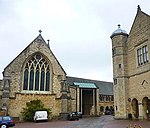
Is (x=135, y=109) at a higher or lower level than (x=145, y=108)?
lower

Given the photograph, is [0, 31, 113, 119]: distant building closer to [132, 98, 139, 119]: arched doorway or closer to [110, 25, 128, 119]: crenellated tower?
[110, 25, 128, 119]: crenellated tower

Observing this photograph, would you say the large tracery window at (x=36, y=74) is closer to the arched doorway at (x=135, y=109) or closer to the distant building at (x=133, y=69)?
the distant building at (x=133, y=69)

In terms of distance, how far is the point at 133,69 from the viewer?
31.5m

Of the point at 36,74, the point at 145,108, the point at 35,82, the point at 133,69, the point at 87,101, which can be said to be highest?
the point at 133,69

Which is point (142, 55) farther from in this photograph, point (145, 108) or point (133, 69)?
point (145, 108)

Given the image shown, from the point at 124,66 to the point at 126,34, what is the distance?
5.56m

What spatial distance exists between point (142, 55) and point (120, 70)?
4.72 meters

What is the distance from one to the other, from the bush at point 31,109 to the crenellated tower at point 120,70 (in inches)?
454

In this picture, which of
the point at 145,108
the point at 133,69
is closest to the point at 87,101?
the point at 133,69

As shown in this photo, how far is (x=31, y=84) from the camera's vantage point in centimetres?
3334

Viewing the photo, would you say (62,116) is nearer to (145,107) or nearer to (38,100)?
(38,100)

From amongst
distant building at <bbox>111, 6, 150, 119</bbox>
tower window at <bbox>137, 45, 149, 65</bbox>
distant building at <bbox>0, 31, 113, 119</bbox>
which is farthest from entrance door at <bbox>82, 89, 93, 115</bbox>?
tower window at <bbox>137, 45, 149, 65</bbox>

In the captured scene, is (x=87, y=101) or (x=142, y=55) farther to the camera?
(x=87, y=101)

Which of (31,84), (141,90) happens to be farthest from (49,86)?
(141,90)
